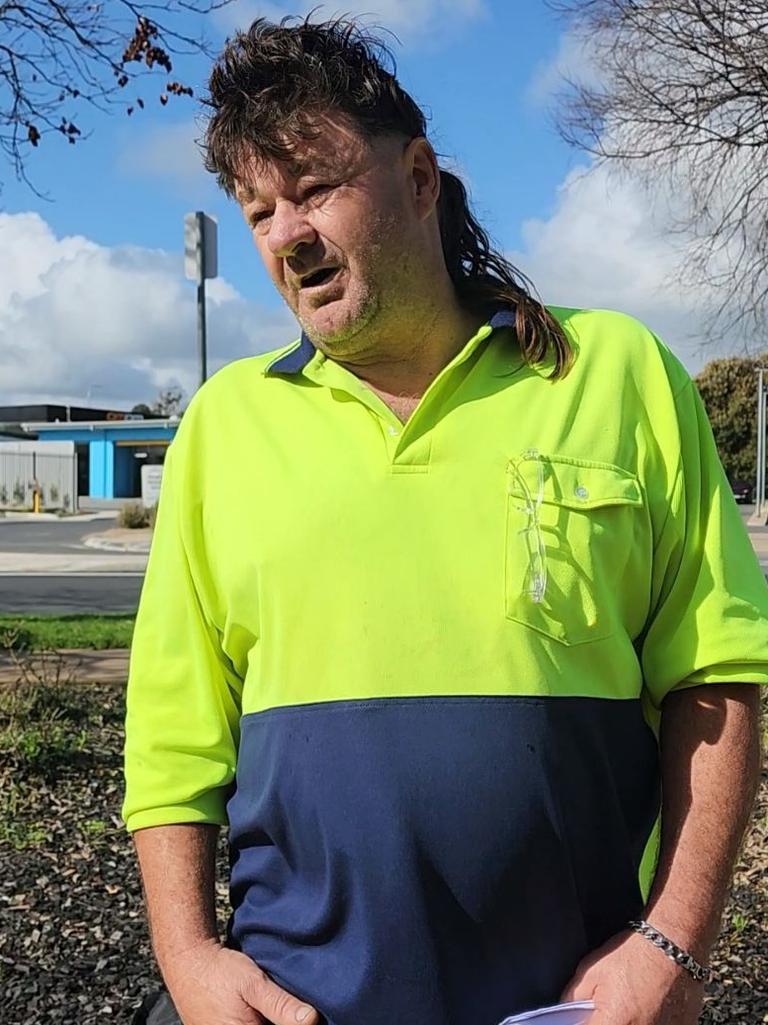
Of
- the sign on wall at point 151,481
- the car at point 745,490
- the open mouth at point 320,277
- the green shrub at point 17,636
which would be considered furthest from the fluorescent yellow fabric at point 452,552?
the car at point 745,490

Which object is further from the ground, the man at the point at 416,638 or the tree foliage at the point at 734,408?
the tree foliage at the point at 734,408

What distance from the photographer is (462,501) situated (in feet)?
4.83

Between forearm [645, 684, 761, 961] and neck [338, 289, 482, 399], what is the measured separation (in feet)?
1.88

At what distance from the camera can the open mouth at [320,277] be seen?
157 centimetres

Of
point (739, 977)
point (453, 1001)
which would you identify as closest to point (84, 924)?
point (739, 977)

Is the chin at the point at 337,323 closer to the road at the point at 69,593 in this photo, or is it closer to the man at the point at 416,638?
the man at the point at 416,638

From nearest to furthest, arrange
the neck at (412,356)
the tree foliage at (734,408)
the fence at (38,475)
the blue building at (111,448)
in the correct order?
the neck at (412,356), the fence at (38,475), the blue building at (111,448), the tree foliage at (734,408)

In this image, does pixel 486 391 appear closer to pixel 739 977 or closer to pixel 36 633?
pixel 739 977

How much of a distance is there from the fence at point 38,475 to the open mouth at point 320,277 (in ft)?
144

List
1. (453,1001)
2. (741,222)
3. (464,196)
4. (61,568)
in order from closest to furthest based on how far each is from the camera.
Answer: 1. (453,1001)
2. (464,196)
3. (741,222)
4. (61,568)

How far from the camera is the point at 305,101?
61.3 inches

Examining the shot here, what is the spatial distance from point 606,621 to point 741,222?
19.9ft

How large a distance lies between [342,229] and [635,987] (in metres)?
1.06

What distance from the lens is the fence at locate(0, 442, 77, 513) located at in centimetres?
4400
